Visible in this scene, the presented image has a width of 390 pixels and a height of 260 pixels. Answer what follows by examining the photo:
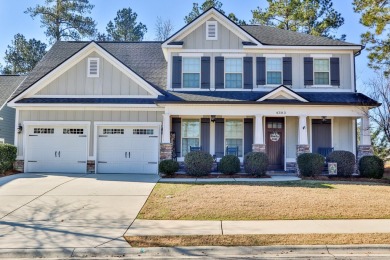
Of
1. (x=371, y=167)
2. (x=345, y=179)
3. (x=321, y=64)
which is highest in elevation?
(x=321, y=64)

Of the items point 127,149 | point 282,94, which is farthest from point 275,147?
point 127,149

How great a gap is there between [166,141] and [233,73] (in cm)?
488

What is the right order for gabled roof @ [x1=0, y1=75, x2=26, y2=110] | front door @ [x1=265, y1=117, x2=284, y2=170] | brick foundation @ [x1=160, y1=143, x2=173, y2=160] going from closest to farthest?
brick foundation @ [x1=160, y1=143, x2=173, y2=160]
front door @ [x1=265, y1=117, x2=284, y2=170]
gabled roof @ [x1=0, y1=75, x2=26, y2=110]

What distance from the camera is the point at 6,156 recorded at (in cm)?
1492

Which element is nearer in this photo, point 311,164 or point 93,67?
point 311,164

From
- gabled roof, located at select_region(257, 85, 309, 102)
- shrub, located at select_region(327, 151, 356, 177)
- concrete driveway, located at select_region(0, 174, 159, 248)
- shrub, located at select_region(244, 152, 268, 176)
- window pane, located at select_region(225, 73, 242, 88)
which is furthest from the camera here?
window pane, located at select_region(225, 73, 242, 88)

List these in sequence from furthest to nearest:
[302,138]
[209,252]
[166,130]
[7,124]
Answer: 1. [7,124]
2. [302,138]
3. [166,130]
4. [209,252]

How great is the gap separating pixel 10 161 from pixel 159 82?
750cm

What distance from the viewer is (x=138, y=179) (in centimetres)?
1384

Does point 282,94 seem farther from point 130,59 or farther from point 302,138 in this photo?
point 130,59

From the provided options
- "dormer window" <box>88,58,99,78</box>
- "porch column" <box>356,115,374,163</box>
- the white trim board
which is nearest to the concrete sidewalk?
"porch column" <box>356,115,374,163</box>

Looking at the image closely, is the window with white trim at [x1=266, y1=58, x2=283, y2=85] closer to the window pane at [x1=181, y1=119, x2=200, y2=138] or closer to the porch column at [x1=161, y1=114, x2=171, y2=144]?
the window pane at [x1=181, y1=119, x2=200, y2=138]

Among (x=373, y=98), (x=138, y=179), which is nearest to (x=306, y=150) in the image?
(x=373, y=98)

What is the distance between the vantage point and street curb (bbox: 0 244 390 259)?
20.4ft
